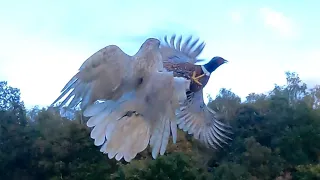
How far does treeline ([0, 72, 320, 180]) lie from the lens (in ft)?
40.5

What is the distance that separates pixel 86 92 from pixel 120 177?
9013mm

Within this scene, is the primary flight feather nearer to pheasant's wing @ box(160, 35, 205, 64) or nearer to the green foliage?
pheasant's wing @ box(160, 35, 205, 64)

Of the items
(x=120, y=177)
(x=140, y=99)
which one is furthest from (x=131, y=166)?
(x=140, y=99)

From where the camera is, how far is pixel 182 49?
3068mm

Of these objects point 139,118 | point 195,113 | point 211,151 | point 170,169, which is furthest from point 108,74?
point 211,151

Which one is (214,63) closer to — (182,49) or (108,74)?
(182,49)

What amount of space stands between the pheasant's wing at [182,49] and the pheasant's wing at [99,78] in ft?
2.39

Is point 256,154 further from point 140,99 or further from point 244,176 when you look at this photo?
point 140,99

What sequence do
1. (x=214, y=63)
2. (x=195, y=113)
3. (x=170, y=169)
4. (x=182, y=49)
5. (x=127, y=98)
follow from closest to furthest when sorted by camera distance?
(x=127, y=98), (x=214, y=63), (x=182, y=49), (x=195, y=113), (x=170, y=169)

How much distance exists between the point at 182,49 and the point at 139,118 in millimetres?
967

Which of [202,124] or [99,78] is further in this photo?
[202,124]

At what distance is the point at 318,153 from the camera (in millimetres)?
14641

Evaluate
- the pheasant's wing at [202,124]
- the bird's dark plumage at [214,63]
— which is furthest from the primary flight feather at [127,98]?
the pheasant's wing at [202,124]

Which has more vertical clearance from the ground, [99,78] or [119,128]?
[99,78]
